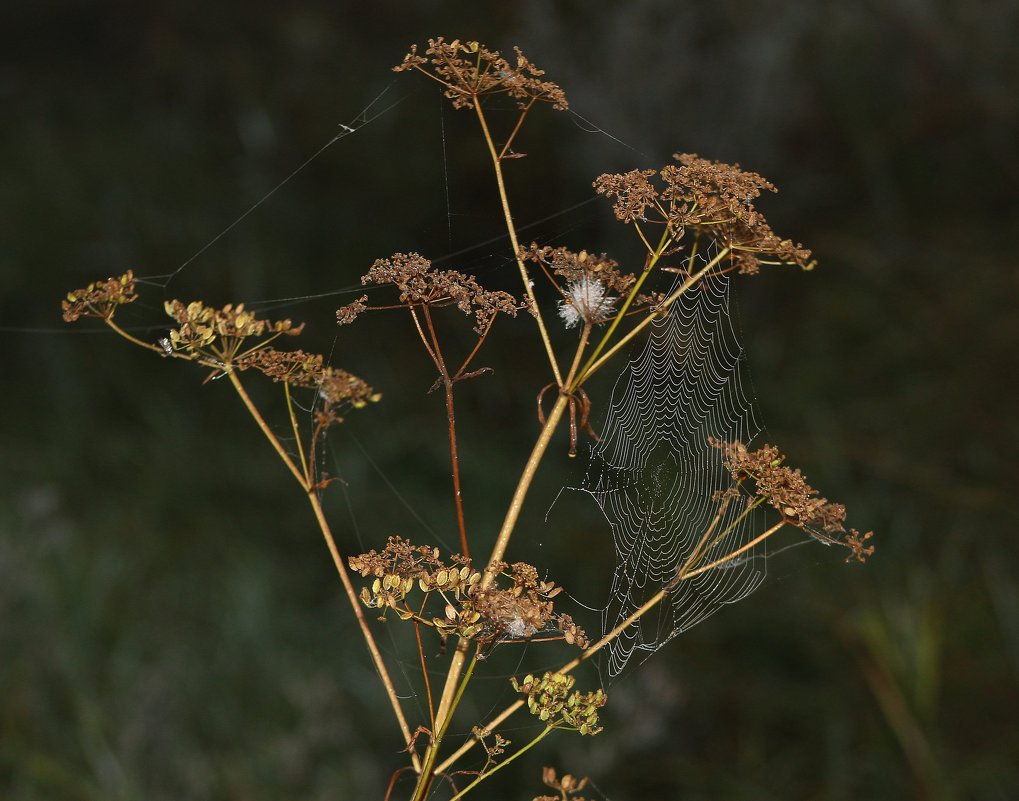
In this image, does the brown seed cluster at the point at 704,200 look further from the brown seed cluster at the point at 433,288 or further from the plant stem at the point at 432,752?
the plant stem at the point at 432,752

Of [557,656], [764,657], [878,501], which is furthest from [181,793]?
[878,501]

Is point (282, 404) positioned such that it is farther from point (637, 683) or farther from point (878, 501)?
point (878, 501)

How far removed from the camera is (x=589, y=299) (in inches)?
15.2

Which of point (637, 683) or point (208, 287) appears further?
point (208, 287)

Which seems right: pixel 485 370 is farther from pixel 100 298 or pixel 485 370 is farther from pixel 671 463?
pixel 671 463

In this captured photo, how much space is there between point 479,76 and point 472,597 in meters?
0.20

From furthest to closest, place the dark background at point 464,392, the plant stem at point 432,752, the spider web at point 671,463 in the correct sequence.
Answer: the dark background at point 464,392
the spider web at point 671,463
the plant stem at point 432,752

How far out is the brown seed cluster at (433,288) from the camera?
363mm

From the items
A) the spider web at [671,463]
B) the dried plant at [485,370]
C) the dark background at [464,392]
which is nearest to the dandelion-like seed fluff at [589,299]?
the dried plant at [485,370]

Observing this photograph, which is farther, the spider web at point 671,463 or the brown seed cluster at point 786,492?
the spider web at point 671,463

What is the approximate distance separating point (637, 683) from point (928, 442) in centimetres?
100

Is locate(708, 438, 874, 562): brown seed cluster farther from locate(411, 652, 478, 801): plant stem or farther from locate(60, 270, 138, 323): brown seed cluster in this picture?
locate(60, 270, 138, 323): brown seed cluster

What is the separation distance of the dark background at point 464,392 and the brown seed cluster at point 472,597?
38cm

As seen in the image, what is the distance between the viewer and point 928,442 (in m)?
2.39
